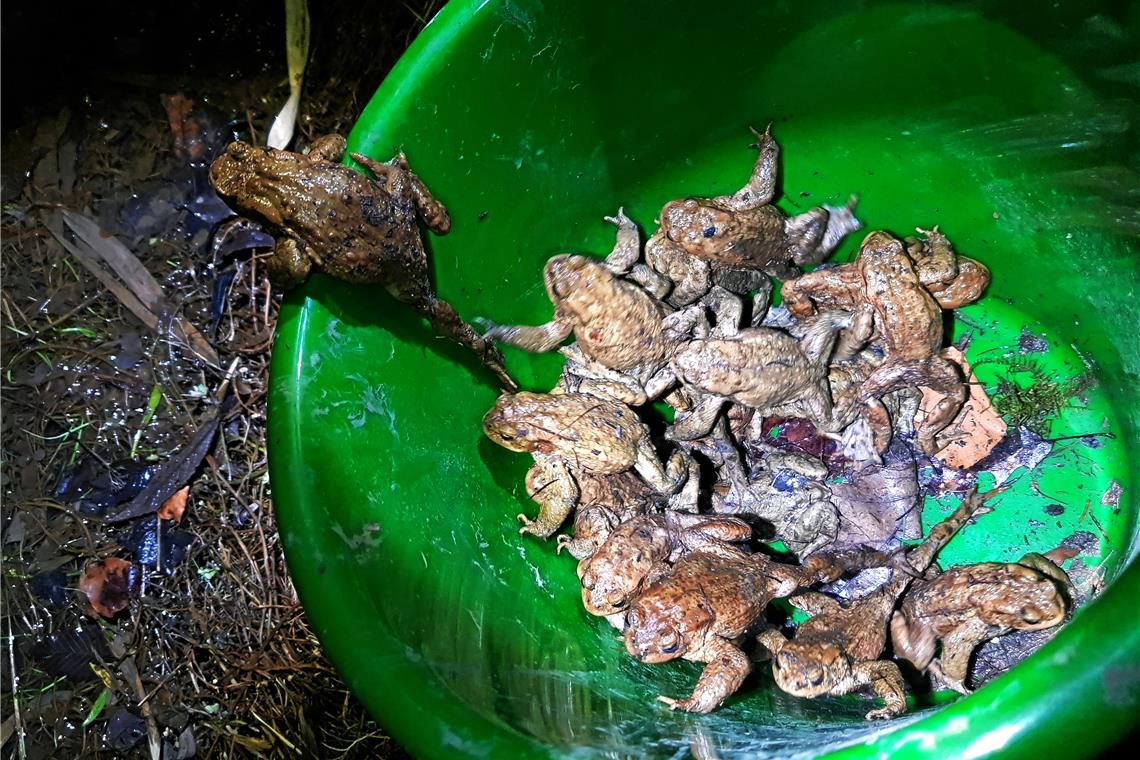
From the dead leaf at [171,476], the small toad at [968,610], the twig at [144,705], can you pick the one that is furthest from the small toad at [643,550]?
the twig at [144,705]

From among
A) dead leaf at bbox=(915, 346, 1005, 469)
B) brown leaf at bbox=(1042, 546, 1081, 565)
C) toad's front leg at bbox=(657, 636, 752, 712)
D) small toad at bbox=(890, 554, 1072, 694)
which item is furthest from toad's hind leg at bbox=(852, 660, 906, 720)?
dead leaf at bbox=(915, 346, 1005, 469)

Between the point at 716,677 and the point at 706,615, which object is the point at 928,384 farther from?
the point at 716,677

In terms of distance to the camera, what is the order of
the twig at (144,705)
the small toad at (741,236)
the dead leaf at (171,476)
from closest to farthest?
1. the small toad at (741,236)
2. the twig at (144,705)
3. the dead leaf at (171,476)

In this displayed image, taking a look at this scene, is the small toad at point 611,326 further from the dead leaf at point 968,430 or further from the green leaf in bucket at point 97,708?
the green leaf in bucket at point 97,708

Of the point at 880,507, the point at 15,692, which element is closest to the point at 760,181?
the point at 880,507

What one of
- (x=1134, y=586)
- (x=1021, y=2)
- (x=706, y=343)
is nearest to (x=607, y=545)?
(x=706, y=343)

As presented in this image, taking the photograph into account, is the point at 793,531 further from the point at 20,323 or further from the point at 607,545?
the point at 20,323
